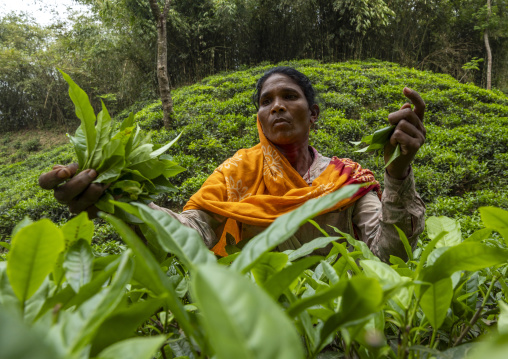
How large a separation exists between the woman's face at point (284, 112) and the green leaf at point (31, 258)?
3.96ft

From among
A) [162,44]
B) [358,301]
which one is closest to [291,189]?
[358,301]

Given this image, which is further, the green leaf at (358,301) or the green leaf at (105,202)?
the green leaf at (105,202)

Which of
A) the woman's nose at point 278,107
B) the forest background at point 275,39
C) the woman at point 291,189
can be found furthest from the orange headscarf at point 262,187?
the forest background at point 275,39

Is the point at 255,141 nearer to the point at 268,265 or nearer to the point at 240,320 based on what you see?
the point at 268,265

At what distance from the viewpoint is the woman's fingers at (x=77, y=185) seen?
1.90 ft

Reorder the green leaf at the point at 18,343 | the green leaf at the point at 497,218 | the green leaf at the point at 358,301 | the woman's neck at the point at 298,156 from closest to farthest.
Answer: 1. the green leaf at the point at 18,343
2. the green leaf at the point at 358,301
3. the green leaf at the point at 497,218
4. the woman's neck at the point at 298,156

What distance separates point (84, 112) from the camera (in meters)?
0.53

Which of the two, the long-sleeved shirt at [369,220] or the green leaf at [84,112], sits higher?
the green leaf at [84,112]

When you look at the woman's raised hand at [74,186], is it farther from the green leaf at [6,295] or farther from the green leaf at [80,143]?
the green leaf at [6,295]

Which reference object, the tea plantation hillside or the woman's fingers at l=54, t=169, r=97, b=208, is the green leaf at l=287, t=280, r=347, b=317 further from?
the tea plantation hillside

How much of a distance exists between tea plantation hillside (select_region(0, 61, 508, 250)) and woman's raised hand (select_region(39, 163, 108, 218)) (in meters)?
2.20

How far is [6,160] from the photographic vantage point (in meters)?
8.70

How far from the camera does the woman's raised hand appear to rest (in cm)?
58

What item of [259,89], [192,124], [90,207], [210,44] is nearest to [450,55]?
[210,44]
